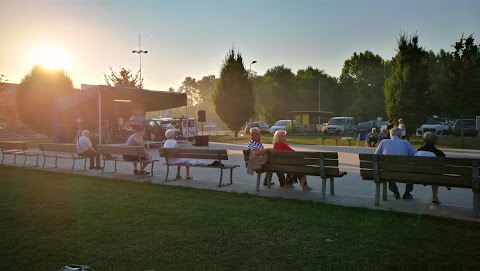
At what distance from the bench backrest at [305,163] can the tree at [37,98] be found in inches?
1061

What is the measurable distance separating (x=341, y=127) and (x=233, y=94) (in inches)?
420

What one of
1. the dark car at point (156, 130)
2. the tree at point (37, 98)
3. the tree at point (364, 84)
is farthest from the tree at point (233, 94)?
the tree at point (364, 84)

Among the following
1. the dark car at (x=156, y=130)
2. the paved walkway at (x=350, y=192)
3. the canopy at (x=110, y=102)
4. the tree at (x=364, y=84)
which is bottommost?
the paved walkway at (x=350, y=192)

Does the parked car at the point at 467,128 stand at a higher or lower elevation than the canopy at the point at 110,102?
lower

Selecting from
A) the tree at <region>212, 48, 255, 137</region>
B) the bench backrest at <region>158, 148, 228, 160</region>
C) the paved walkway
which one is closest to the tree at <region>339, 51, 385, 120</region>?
the tree at <region>212, 48, 255, 137</region>

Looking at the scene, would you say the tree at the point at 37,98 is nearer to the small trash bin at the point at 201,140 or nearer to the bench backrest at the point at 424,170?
the small trash bin at the point at 201,140

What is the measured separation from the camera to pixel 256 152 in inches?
306

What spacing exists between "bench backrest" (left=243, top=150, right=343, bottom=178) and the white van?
→ 1124 inches

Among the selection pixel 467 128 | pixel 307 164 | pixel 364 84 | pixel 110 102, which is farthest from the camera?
pixel 364 84

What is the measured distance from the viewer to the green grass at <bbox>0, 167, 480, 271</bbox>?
13.2 feet

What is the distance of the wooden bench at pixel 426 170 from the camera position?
5.61 m

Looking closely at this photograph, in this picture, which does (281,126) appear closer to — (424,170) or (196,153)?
(196,153)

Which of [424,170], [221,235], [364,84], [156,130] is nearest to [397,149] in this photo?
[424,170]

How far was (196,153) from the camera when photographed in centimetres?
898
